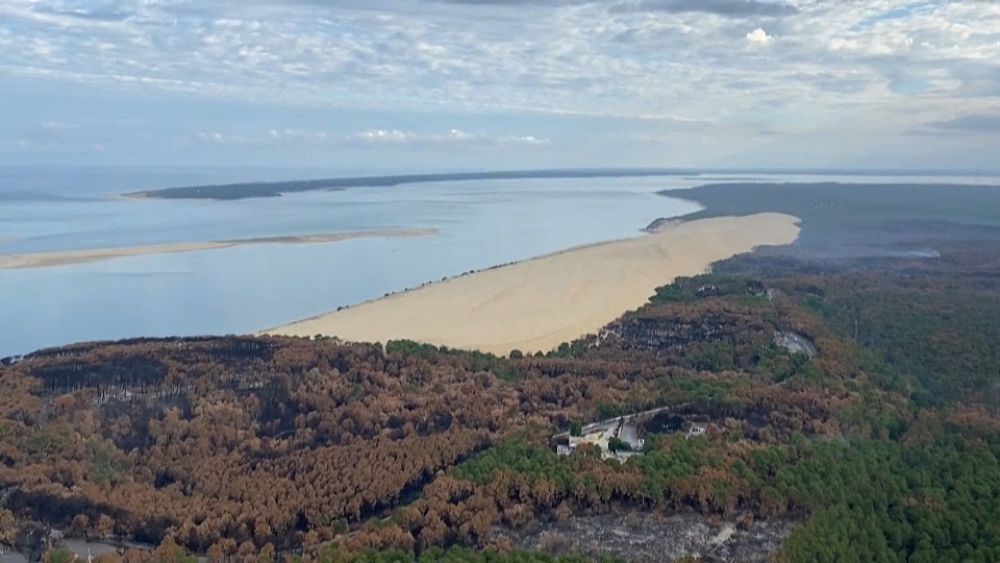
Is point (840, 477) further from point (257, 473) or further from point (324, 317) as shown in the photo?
point (324, 317)

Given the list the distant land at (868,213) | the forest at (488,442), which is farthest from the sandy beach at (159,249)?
the distant land at (868,213)

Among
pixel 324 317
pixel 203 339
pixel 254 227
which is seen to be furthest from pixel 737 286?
pixel 254 227

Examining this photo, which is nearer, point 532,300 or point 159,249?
point 532,300

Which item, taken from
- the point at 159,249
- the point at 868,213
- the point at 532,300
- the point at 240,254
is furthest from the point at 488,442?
the point at 868,213

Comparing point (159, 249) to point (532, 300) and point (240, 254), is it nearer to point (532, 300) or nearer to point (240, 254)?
point (240, 254)

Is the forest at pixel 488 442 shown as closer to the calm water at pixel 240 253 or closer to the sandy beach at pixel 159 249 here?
the calm water at pixel 240 253

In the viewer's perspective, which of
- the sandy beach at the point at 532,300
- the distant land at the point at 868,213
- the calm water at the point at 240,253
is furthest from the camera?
the distant land at the point at 868,213
